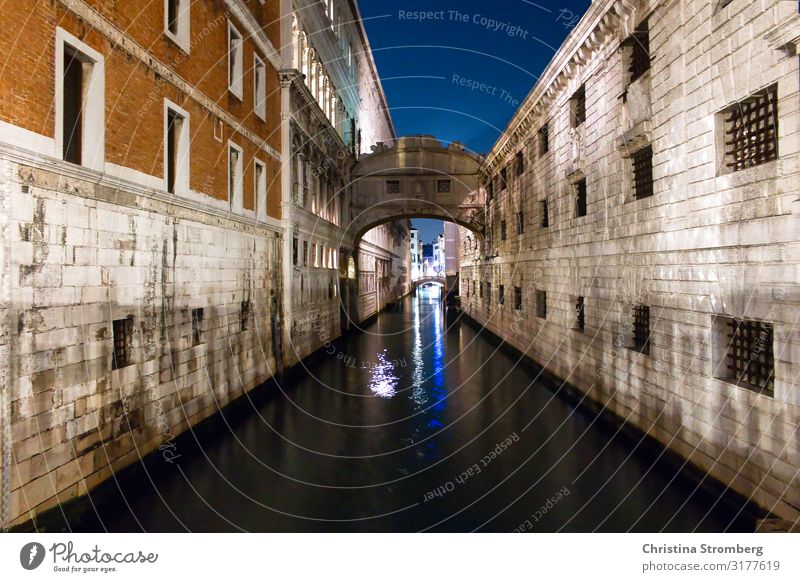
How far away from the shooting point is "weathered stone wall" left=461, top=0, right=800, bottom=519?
640cm

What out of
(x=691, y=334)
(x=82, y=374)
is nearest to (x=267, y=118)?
(x=82, y=374)

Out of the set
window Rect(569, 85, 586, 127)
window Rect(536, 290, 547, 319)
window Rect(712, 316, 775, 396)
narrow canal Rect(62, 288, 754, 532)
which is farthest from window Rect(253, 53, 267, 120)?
window Rect(712, 316, 775, 396)

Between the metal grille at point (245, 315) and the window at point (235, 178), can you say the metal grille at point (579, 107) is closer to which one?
the window at point (235, 178)

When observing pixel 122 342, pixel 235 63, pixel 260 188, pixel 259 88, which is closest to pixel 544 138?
pixel 259 88

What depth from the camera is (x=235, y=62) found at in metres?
13.7

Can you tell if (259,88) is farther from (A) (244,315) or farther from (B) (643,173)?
(B) (643,173)

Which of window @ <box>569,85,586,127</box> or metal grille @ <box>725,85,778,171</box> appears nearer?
metal grille @ <box>725,85,778,171</box>

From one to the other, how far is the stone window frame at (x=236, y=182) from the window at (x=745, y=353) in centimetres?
1240

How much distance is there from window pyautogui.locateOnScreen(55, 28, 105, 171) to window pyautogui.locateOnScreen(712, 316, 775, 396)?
11.1m

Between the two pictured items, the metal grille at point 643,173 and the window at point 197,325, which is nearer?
the metal grille at point 643,173

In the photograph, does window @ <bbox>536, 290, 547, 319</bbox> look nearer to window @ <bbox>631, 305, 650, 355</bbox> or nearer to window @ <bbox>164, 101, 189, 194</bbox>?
window @ <bbox>631, 305, 650, 355</bbox>

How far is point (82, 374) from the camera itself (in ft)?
24.0

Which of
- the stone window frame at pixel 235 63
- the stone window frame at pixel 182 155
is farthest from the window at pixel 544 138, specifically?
the stone window frame at pixel 182 155

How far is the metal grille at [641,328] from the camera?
10227mm
